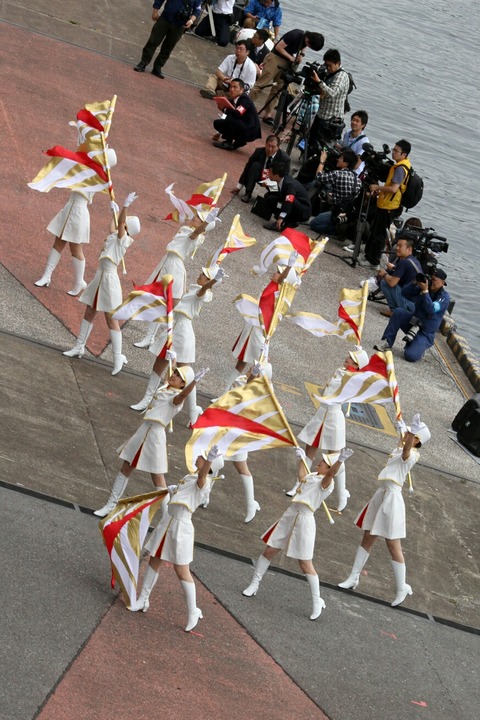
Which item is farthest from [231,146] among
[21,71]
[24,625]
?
[24,625]

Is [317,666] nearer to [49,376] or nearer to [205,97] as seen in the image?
[49,376]

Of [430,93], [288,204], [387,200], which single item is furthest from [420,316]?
[430,93]

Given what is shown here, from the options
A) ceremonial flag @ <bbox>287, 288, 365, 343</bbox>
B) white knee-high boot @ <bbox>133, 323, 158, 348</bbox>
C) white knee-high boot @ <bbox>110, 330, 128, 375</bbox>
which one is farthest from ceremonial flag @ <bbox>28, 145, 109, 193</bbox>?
ceremonial flag @ <bbox>287, 288, 365, 343</bbox>

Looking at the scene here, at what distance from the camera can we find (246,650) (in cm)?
891

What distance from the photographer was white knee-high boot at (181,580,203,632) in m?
8.55

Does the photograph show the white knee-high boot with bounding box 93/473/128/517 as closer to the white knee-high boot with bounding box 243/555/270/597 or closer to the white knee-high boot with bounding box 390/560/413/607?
the white knee-high boot with bounding box 243/555/270/597

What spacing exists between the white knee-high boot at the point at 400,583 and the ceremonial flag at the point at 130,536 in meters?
2.66

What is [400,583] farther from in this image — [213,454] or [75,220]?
[75,220]

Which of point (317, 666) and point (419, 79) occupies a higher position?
point (317, 666)

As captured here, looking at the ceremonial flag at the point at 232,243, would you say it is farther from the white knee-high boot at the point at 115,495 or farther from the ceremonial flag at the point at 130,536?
the ceremonial flag at the point at 130,536

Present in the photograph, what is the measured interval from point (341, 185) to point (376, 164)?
0.88 meters

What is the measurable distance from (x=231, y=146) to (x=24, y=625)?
1330 cm

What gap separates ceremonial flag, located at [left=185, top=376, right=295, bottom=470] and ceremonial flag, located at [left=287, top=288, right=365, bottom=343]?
2.67 meters

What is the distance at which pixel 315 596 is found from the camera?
952cm
